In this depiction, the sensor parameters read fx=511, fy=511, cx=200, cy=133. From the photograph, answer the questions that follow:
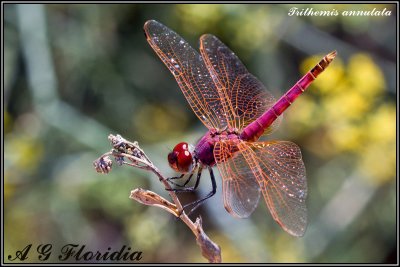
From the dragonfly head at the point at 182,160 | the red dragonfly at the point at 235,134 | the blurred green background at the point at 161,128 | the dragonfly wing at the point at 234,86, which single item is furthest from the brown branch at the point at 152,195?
the blurred green background at the point at 161,128

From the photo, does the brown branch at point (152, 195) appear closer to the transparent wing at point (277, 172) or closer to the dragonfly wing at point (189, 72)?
the transparent wing at point (277, 172)

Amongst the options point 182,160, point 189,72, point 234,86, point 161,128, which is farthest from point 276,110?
point 161,128

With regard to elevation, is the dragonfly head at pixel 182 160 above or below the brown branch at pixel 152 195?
below

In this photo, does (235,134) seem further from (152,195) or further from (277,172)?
(152,195)

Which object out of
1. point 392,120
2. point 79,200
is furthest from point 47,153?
point 392,120

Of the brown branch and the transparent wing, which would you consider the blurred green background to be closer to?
the transparent wing

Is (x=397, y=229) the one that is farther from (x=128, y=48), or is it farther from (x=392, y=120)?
(x=128, y=48)
